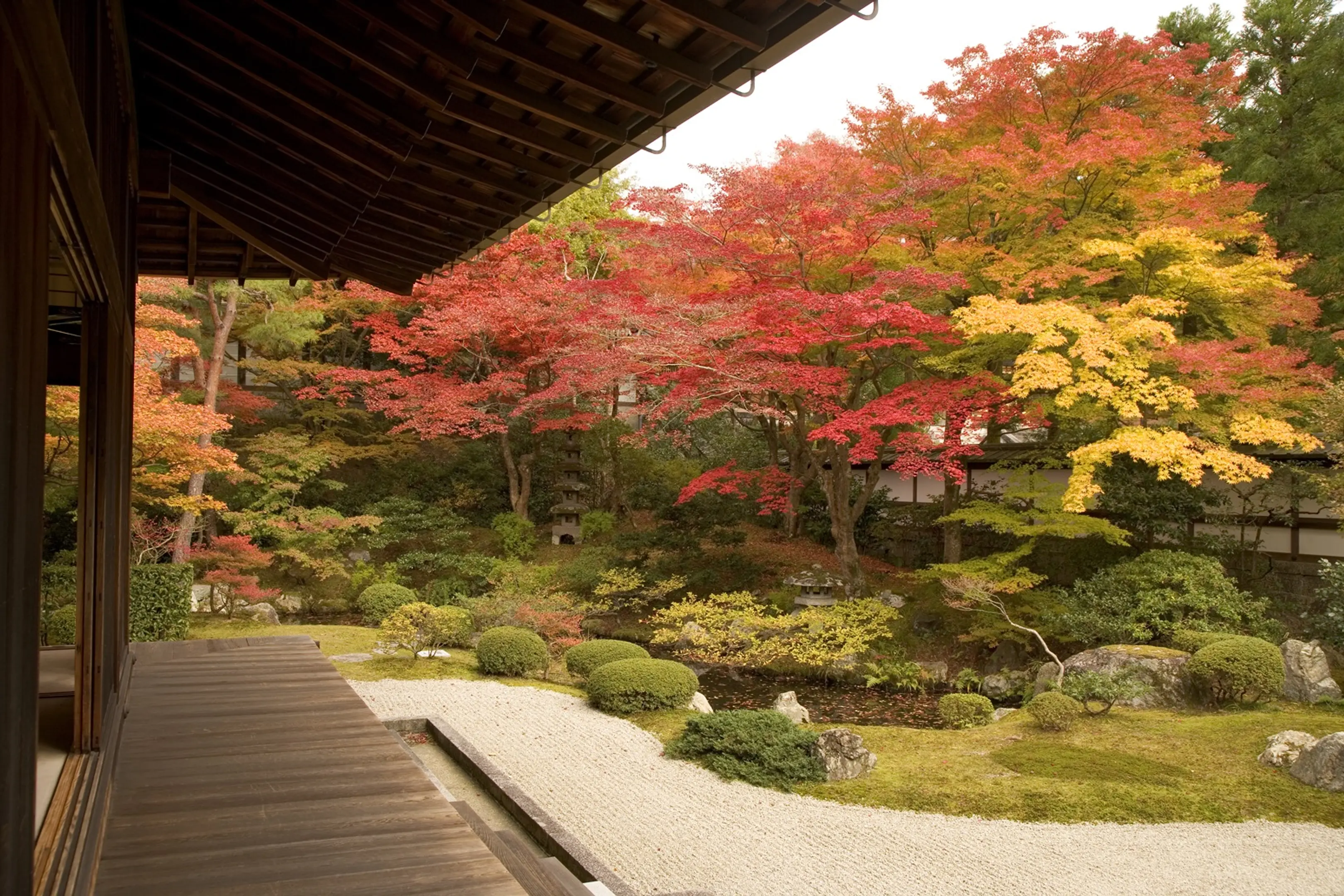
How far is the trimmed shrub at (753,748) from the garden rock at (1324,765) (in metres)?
3.57

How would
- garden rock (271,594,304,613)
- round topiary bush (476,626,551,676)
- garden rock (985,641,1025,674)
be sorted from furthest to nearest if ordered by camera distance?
garden rock (271,594,304,613)
garden rock (985,641,1025,674)
round topiary bush (476,626,551,676)

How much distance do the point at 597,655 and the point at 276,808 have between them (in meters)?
7.25

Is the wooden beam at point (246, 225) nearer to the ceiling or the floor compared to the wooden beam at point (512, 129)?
nearer to the ceiling

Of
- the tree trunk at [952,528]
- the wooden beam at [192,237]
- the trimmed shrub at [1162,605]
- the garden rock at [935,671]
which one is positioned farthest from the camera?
the tree trunk at [952,528]

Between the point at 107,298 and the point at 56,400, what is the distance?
659cm

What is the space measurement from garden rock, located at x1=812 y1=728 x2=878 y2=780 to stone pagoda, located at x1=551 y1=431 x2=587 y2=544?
932 cm

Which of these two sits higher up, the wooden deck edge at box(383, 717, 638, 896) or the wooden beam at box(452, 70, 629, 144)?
the wooden beam at box(452, 70, 629, 144)

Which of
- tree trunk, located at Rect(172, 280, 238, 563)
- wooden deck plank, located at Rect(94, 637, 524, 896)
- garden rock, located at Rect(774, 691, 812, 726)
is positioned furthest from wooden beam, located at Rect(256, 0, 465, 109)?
tree trunk, located at Rect(172, 280, 238, 563)

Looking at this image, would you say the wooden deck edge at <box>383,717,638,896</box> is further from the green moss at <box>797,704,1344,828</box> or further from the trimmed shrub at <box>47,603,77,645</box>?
the trimmed shrub at <box>47,603,77,645</box>

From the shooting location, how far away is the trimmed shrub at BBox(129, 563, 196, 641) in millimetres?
9477

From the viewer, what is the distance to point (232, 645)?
5910 mm

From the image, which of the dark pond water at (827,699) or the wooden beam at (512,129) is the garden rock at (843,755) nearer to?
the dark pond water at (827,699)

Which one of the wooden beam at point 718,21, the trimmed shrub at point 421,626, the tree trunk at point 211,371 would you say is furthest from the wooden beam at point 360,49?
the tree trunk at point 211,371

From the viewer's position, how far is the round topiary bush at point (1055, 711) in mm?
8086
